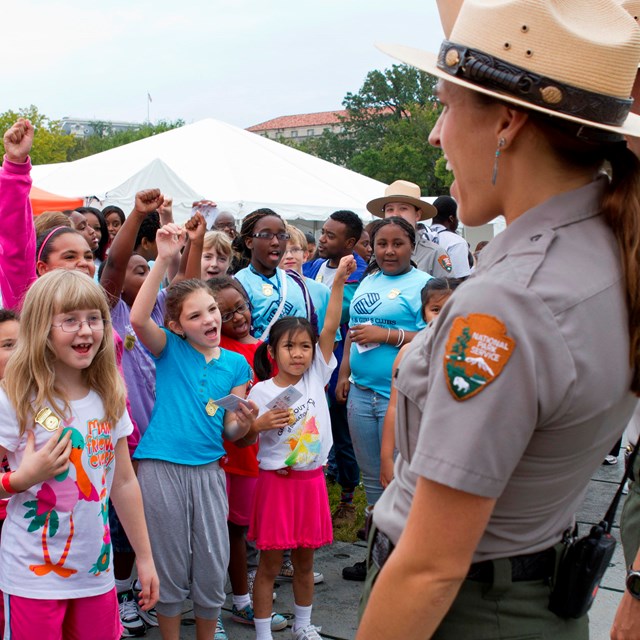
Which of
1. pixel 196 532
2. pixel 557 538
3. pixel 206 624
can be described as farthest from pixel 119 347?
pixel 557 538

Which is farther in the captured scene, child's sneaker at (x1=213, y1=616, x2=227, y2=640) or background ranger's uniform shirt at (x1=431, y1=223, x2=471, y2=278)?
background ranger's uniform shirt at (x1=431, y1=223, x2=471, y2=278)

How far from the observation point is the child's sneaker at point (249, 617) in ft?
13.5

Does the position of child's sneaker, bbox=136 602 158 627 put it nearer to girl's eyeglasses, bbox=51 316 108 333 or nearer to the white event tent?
girl's eyeglasses, bbox=51 316 108 333

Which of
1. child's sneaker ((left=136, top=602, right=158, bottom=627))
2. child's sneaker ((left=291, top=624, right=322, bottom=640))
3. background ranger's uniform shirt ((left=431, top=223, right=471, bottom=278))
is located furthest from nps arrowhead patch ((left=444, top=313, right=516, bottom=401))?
background ranger's uniform shirt ((left=431, top=223, right=471, bottom=278))

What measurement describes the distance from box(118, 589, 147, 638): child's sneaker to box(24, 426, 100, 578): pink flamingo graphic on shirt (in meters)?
1.37

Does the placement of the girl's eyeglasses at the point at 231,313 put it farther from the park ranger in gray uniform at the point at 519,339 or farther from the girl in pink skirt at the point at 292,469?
the park ranger in gray uniform at the point at 519,339

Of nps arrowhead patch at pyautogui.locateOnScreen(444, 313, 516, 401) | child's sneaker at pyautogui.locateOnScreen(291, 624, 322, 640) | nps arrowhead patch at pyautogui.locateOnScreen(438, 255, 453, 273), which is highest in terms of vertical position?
nps arrowhead patch at pyautogui.locateOnScreen(438, 255, 453, 273)

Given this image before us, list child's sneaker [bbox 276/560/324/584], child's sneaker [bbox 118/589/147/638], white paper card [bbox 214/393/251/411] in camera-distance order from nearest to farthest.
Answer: white paper card [bbox 214/393/251/411]
child's sneaker [bbox 118/589/147/638]
child's sneaker [bbox 276/560/324/584]

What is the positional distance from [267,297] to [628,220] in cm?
375

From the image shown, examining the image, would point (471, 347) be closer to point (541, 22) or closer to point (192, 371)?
point (541, 22)

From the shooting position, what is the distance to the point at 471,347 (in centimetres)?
122

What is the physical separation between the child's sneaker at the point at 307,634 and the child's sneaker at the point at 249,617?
0.15 meters

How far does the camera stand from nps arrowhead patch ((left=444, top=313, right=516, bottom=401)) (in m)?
1.20

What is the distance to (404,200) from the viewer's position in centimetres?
698
